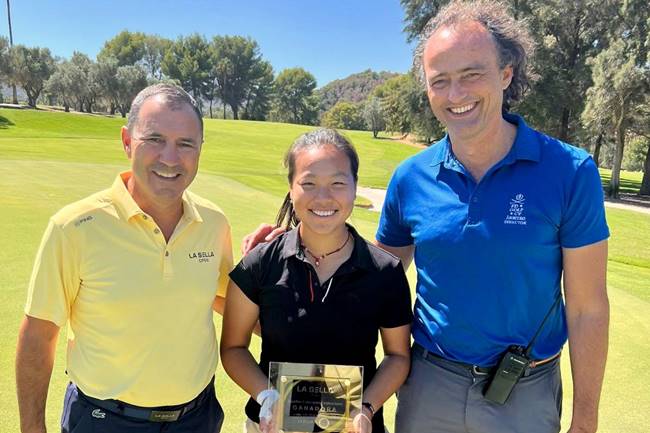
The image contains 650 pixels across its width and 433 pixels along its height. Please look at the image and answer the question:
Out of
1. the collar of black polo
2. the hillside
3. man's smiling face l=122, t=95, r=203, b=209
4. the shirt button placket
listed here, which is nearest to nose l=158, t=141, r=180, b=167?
man's smiling face l=122, t=95, r=203, b=209

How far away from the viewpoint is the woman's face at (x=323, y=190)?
198 cm

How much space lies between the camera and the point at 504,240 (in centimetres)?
199

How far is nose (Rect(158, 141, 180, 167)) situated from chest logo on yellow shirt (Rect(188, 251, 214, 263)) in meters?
0.40

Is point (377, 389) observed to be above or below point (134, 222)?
below

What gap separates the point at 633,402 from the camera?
11.0ft

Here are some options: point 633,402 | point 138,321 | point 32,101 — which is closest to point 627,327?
point 633,402

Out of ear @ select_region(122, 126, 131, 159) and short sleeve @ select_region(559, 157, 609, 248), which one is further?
ear @ select_region(122, 126, 131, 159)

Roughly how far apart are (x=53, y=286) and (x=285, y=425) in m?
1.02

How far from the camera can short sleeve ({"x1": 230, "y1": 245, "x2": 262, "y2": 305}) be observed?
2.04m

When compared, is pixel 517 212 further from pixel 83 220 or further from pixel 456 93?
pixel 83 220

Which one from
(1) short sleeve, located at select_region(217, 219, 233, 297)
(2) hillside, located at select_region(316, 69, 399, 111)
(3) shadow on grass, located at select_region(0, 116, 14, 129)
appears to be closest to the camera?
(1) short sleeve, located at select_region(217, 219, 233, 297)

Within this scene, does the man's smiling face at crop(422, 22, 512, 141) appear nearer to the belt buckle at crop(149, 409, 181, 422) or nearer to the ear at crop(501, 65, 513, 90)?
the ear at crop(501, 65, 513, 90)

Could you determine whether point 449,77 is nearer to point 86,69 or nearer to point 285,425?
point 285,425

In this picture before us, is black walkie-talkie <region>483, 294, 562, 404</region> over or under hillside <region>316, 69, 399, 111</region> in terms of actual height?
under
